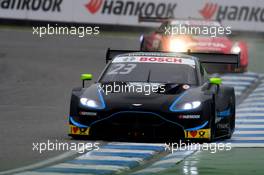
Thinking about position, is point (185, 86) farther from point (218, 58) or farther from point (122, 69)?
point (218, 58)

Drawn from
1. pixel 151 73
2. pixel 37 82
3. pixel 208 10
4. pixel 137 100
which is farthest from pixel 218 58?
pixel 208 10

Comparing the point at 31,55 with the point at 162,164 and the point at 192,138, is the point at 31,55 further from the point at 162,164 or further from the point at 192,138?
the point at 162,164

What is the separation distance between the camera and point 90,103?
47.2ft

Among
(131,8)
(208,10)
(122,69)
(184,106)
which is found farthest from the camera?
(131,8)

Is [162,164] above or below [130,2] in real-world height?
below

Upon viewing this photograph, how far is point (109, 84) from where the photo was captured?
49.4 feet

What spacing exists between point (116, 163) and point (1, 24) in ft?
92.2

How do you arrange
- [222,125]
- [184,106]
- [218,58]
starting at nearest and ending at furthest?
[184,106], [222,125], [218,58]

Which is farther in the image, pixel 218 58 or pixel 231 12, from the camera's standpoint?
pixel 231 12

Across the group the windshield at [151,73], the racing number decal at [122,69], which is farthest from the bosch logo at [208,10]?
the racing number decal at [122,69]

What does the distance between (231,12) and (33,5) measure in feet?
23.1

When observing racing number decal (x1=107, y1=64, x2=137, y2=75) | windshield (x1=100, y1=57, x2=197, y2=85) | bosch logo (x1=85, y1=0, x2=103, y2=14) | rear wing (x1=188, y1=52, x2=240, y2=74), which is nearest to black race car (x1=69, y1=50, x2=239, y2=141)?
windshield (x1=100, y1=57, x2=197, y2=85)

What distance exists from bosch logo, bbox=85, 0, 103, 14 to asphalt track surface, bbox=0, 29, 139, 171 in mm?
1634

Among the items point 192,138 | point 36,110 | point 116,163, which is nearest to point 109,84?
point 192,138
